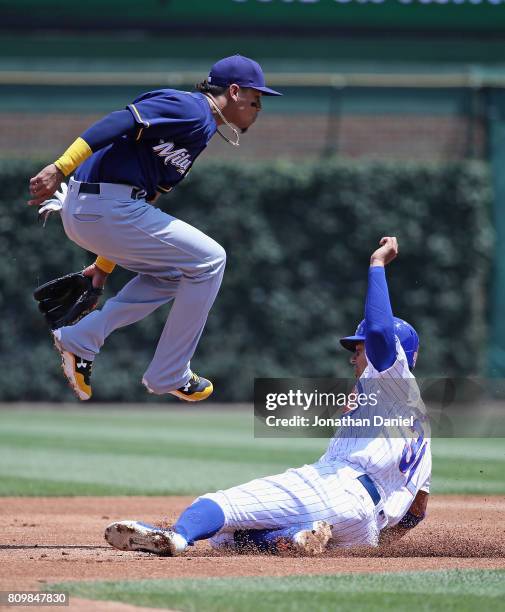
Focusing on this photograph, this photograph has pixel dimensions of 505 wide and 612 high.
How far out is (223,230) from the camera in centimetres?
1656

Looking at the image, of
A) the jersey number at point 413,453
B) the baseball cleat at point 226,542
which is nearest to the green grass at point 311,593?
the jersey number at point 413,453

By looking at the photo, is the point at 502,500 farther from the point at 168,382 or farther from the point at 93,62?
the point at 93,62

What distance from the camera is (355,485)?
16.7ft

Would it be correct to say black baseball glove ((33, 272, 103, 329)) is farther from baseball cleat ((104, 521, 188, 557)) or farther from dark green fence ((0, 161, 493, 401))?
dark green fence ((0, 161, 493, 401))

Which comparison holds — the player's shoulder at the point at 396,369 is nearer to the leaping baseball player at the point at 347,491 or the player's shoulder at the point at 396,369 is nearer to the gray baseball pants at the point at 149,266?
the leaping baseball player at the point at 347,491

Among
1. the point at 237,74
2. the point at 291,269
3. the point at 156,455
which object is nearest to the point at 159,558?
the point at 237,74

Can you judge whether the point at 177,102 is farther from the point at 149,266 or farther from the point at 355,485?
the point at 355,485

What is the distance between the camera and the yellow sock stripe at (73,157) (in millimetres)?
5230

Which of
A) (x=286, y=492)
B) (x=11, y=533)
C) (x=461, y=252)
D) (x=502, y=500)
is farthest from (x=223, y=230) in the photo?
(x=286, y=492)

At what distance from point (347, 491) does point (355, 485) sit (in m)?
0.05

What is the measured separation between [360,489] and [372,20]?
1677cm

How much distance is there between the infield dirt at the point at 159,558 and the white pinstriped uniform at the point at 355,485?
0.17 meters

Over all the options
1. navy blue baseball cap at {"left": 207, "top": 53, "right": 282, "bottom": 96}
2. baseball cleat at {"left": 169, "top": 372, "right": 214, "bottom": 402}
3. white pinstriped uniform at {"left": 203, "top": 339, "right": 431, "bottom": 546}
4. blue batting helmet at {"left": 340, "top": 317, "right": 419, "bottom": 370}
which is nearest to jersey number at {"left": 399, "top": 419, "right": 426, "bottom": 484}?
white pinstriped uniform at {"left": 203, "top": 339, "right": 431, "bottom": 546}

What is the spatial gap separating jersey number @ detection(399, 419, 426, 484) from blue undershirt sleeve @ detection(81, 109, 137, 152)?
76.1 inches
